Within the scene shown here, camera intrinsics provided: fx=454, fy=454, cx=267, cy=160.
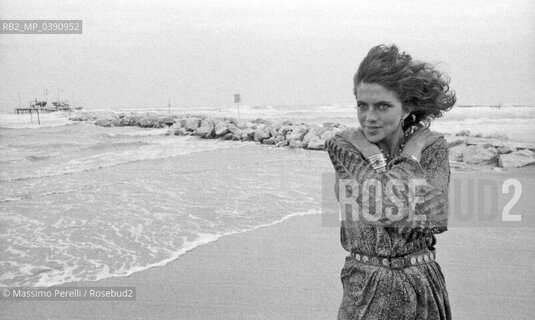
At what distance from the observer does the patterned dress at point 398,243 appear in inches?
47.1

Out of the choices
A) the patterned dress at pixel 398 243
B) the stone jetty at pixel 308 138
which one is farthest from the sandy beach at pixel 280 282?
the patterned dress at pixel 398 243

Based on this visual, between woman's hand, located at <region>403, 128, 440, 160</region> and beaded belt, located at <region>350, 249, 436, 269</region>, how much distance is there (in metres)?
0.28

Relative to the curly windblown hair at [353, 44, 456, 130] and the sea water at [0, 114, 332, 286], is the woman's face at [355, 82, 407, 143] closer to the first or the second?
the curly windblown hair at [353, 44, 456, 130]

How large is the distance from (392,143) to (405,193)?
22cm

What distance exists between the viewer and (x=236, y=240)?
14.7 feet

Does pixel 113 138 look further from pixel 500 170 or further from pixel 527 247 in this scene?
pixel 527 247

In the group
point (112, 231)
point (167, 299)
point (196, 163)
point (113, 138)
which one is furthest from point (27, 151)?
point (167, 299)

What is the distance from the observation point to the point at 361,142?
1278mm

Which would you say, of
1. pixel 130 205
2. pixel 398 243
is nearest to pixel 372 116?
pixel 398 243

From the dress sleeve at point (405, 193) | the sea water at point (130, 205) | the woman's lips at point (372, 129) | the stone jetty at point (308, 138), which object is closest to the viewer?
the dress sleeve at point (405, 193)

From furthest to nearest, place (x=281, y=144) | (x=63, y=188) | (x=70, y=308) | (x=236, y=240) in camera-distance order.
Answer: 1. (x=281, y=144)
2. (x=63, y=188)
3. (x=236, y=240)
4. (x=70, y=308)

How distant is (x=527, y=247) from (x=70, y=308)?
12.5 feet

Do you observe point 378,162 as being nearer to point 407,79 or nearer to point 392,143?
point 392,143

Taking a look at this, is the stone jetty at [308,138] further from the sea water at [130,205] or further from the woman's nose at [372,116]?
the woman's nose at [372,116]
